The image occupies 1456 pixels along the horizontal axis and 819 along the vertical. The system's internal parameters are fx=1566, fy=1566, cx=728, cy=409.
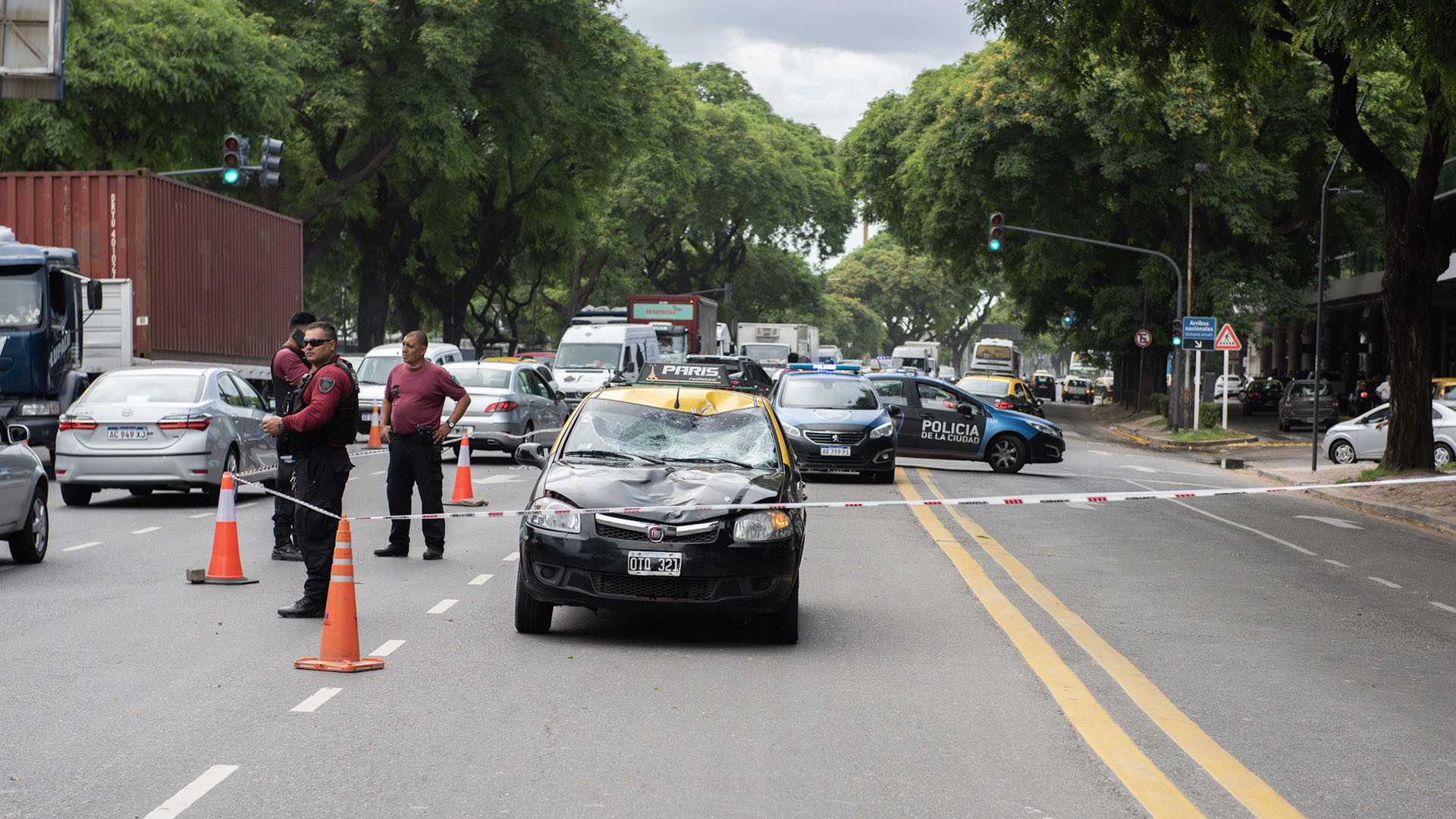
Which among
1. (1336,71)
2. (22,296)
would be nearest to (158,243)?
(22,296)

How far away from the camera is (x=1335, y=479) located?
24188 mm

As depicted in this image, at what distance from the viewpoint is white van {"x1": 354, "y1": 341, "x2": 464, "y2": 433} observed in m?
26.6

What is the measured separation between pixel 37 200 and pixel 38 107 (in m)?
7.25

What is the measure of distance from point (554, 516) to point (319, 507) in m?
1.75

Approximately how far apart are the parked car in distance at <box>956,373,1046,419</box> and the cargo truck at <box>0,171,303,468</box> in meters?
17.8

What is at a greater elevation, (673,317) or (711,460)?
(673,317)

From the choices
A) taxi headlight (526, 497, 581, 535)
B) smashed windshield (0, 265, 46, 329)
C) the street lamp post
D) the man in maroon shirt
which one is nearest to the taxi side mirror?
taxi headlight (526, 497, 581, 535)

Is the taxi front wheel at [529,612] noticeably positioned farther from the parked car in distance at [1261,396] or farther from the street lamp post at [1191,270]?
the parked car in distance at [1261,396]

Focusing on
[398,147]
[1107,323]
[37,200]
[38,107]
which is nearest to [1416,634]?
[37,200]

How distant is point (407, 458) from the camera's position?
39.8 feet

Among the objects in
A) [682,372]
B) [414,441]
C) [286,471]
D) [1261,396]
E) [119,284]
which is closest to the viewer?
[286,471]

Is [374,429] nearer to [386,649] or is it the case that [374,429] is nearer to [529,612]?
[529,612]

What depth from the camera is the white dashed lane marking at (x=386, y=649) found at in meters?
7.88

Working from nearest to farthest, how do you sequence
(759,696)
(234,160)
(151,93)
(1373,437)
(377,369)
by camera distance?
(759,696)
(234,160)
(1373,437)
(377,369)
(151,93)
